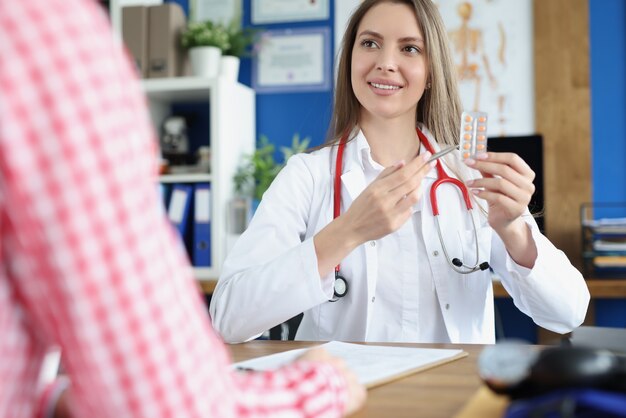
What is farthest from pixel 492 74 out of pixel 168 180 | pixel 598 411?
pixel 598 411

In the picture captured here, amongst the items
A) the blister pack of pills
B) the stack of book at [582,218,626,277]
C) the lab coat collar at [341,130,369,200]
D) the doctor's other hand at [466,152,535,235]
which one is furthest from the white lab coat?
the stack of book at [582,218,626,277]

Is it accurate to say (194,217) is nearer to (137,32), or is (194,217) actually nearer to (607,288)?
(137,32)

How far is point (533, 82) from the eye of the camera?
293cm

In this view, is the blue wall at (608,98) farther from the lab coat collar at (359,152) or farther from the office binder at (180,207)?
the office binder at (180,207)

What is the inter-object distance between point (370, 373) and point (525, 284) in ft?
1.86

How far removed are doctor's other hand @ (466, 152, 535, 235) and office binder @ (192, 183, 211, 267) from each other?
5.94 ft

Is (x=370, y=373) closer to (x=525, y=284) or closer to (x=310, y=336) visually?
(x=525, y=284)

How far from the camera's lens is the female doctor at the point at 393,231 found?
4.20 ft

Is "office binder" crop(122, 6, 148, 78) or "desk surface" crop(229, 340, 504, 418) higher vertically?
"office binder" crop(122, 6, 148, 78)

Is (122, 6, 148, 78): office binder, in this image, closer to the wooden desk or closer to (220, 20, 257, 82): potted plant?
(220, 20, 257, 82): potted plant

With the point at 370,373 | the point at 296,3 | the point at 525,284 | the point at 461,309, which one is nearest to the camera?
the point at 370,373

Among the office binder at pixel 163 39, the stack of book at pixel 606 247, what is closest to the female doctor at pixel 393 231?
the stack of book at pixel 606 247

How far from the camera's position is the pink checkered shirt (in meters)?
0.40

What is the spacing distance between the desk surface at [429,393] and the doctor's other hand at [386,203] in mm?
273
